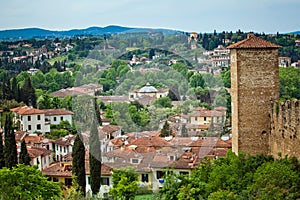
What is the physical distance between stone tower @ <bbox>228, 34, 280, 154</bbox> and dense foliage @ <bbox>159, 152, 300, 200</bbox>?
65cm

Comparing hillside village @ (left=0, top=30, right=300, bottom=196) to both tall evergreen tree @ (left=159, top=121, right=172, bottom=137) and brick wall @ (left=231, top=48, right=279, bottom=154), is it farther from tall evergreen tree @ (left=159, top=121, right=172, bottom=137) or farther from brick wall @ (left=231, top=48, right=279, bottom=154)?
brick wall @ (left=231, top=48, right=279, bottom=154)

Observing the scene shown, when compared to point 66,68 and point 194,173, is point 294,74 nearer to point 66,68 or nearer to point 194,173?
point 66,68

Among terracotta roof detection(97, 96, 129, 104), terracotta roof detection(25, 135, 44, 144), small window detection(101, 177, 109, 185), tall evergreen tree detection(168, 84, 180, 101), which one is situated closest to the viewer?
tall evergreen tree detection(168, 84, 180, 101)

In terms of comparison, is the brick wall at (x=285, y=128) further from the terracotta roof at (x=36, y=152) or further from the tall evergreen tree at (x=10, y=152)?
the terracotta roof at (x=36, y=152)

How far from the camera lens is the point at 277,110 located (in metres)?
12.3

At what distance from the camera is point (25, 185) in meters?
14.1

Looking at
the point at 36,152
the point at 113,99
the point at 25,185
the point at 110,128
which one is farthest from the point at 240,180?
the point at 36,152

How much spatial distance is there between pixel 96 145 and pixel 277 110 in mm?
4323

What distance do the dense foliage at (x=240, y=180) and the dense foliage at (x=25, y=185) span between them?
373 cm

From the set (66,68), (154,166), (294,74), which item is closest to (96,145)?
(154,166)

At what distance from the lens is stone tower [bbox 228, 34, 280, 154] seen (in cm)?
1259

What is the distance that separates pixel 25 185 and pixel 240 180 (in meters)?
6.08

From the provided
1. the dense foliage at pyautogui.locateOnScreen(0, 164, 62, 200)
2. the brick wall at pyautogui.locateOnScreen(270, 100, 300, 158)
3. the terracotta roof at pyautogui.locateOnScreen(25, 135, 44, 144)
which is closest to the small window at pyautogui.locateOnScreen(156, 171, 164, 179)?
the dense foliage at pyautogui.locateOnScreen(0, 164, 62, 200)

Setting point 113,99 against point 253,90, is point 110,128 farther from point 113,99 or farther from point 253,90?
point 253,90
